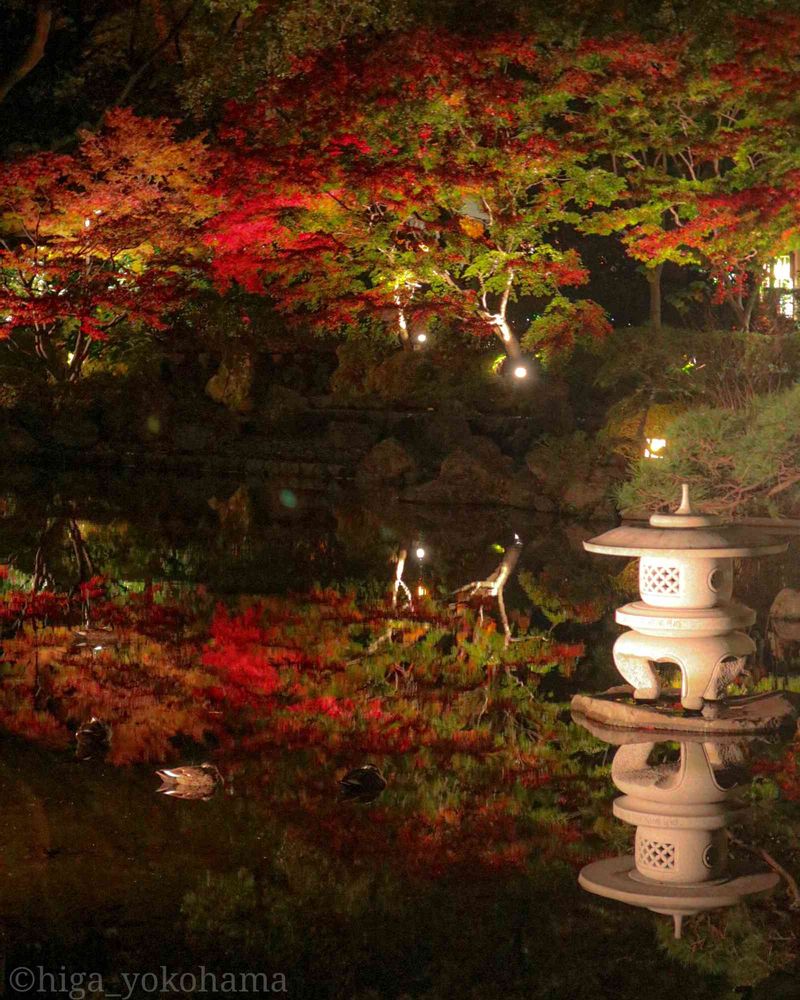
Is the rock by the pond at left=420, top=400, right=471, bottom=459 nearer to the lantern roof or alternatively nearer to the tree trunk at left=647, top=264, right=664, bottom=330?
the tree trunk at left=647, top=264, right=664, bottom=330

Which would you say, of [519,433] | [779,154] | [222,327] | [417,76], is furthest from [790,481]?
[222,327]

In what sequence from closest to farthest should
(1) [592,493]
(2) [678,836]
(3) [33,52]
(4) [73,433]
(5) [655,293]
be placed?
(2) [678,836]
(1) [592,493]
(3) [33,52]
(5) [655,293]
(4) [73,433]

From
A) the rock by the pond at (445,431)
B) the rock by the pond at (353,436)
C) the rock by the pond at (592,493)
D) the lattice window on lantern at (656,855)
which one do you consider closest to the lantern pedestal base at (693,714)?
the lattice window on lantern at (656,855)

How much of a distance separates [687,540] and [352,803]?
103 inches

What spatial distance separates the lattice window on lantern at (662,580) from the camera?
23.3 feet

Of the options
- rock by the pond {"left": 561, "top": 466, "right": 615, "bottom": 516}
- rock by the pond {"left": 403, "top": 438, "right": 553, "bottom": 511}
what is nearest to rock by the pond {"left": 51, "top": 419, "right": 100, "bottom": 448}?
rock by the pond {"left": 403, "top": 438, "right": 553, "bottom": 511}

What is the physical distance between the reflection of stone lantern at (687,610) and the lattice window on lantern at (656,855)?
2.17 meters

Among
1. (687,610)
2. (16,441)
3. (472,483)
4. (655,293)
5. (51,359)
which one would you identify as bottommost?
(472,483)

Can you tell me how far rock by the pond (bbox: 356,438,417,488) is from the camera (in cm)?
1964

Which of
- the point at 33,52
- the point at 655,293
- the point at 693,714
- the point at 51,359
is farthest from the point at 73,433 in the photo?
the point at 693,714

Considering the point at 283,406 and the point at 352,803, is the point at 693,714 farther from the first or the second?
the point at 283,406

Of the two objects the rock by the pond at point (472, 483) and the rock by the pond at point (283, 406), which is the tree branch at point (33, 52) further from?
the rock by the pond at point (472, 483)

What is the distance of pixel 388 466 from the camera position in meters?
19.8

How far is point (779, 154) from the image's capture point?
16.4m
